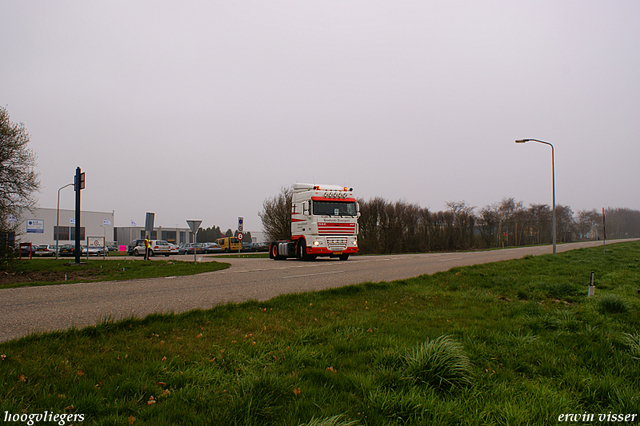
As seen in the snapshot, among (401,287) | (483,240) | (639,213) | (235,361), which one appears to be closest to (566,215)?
(483,240)

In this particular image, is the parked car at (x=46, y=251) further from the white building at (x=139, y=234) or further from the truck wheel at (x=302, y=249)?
the truck wheel at (x=302, y=249)

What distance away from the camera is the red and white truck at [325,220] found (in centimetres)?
2022

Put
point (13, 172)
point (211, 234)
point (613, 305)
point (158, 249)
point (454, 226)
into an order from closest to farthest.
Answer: point (613, 305) → point (13, 172) → point (158, 249) → point (454, 226) → point (211, 234)

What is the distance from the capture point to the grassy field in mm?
2658

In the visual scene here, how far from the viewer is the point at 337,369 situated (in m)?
3.62

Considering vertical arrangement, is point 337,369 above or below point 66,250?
above

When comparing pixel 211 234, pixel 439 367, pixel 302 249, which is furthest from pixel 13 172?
pixel 211 234

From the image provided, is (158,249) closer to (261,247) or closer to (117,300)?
(261,247)

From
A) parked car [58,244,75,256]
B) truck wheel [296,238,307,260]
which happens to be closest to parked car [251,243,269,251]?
parked car [58,244,75,256]

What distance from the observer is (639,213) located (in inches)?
5477

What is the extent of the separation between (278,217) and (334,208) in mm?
23902

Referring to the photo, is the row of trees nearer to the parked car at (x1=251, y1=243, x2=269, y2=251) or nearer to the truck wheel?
the parked car at (x1=251, y1=243, x2=269, y2=251)

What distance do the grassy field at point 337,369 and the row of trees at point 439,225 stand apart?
1377 inches

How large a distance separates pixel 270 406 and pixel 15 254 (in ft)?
71.7
